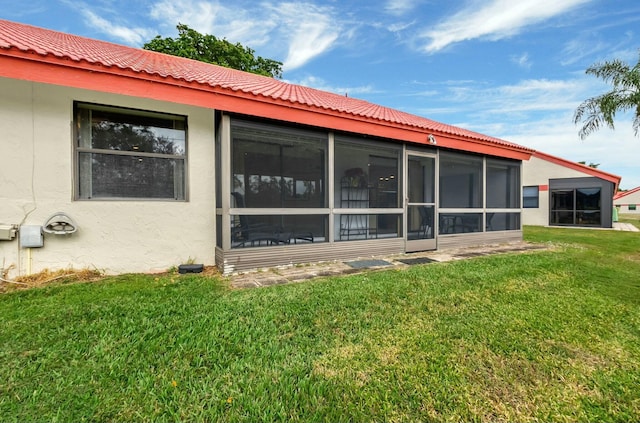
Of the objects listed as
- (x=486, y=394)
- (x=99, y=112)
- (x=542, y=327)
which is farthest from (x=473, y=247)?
(x=99, y=112)

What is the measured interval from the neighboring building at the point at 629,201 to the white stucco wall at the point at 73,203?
5775cm

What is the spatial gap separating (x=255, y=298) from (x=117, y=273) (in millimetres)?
2784

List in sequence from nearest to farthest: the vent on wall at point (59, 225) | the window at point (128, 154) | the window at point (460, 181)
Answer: the vent on wall at point (59, 225)
the window at point (128, 154)
the window at point (460, 181)

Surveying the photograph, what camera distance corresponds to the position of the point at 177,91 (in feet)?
13.7

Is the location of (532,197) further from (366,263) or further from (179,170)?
(179,170)

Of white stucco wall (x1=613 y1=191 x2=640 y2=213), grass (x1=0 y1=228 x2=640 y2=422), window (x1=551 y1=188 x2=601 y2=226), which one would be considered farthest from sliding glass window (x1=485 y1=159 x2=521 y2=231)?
white stucco wall (x1=613 y1=191 x2=640 y2=213)

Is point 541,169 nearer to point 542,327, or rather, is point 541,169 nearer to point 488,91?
point 488,91

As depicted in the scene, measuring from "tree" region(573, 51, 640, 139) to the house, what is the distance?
234 inches

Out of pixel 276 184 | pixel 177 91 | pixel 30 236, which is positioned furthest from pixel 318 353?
pixel 30 236

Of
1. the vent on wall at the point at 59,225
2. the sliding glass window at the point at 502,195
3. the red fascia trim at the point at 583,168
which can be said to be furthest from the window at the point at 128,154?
the red fascia trim at the point at 583,168

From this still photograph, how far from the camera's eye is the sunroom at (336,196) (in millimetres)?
4754

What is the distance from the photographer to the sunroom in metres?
4.75

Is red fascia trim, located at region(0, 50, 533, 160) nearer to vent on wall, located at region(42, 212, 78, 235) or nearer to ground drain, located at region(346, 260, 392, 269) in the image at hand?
vent on wall, located at region(42, 212, 78, 235)

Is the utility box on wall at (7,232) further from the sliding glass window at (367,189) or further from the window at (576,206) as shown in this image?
the window at (576,206)
